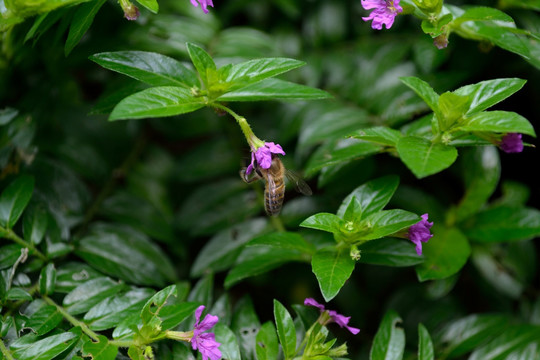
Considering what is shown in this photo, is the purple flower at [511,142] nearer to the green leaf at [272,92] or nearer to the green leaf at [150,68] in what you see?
the green leaf at [272,92]

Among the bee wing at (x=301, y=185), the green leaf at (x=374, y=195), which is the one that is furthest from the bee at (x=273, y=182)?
the green leaf at (x=374, y=195)

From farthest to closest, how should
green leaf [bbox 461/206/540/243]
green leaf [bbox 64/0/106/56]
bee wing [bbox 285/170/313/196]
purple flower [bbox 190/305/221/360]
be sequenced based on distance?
green leaf [bbox 461/206/540/243] → bee wing [bbox 285/170/313/196] → green leaf [bbox 64/0/106/56] → purple flower [bbox 190/305/221/360]

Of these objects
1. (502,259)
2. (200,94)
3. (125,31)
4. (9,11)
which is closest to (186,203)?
(125,31)

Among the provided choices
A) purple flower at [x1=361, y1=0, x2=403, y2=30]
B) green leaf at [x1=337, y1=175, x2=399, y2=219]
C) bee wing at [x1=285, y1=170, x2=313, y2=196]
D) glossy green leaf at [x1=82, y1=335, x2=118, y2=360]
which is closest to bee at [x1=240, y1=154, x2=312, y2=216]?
bee wing at [x1=285, y1=170, x2=313, y2=196]

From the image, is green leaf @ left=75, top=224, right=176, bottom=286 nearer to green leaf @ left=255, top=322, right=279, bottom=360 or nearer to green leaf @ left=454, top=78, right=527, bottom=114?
green leaf @ left=255, top=322, right=279, bottom=360

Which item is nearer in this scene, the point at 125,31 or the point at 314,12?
the point at 125,31

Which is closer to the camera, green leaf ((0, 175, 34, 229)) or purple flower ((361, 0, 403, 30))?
purple flower ((361, 0, 403, 30))

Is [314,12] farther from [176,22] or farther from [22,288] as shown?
[22,288]

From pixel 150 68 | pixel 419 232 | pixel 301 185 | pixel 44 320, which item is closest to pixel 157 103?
pixel 150 68
